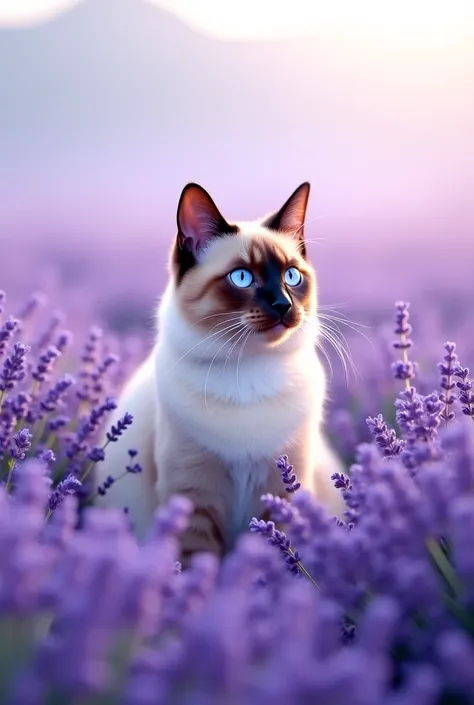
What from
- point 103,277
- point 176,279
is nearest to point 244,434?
point 176,279

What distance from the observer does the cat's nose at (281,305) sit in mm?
1896

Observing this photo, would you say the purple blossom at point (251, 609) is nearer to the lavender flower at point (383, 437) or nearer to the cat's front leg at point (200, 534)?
the lavender flower at point (383, 437)

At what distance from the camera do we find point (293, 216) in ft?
7.25

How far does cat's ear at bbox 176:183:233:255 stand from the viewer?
1997mm

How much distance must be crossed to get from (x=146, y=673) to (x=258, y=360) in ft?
4.05

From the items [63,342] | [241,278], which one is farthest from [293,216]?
[63,342]

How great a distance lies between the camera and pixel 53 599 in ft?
2.71

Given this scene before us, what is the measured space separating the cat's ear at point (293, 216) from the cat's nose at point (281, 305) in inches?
14.1

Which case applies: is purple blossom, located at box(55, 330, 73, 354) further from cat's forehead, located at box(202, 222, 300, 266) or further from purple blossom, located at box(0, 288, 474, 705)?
purple blossom, located at box(0, 288, 474, 705)

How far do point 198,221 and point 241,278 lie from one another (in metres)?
0.20

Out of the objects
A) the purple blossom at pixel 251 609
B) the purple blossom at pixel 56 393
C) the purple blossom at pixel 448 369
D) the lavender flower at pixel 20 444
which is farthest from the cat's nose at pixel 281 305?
the purple blossom at pixel 251 609

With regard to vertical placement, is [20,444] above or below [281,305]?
below

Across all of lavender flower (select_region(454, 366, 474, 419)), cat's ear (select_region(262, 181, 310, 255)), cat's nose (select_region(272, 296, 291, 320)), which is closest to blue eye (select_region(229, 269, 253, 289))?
cat's nose (select_region(272, 296, 291, 320))

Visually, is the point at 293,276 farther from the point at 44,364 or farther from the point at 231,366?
the point at 44,364
